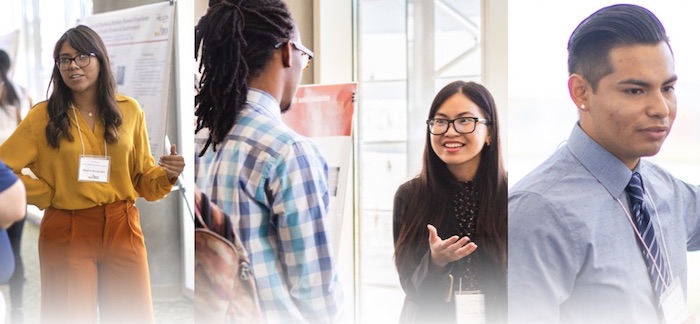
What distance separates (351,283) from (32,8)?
177 cm

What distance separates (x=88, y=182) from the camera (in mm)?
2994

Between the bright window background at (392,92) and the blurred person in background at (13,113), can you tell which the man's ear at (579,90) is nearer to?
the bright window background at (392,92)

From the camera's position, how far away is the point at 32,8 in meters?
3.14

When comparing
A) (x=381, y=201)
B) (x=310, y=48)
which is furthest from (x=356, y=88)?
(x=381, y=201)

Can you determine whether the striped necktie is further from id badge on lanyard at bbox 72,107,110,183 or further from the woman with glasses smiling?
id badge on lanyard at bbox 72,107,110,183

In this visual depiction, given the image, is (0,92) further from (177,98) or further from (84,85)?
(177,98)

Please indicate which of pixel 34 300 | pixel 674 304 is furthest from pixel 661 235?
pixel 34 300

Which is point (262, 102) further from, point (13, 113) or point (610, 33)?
point (610, 33)

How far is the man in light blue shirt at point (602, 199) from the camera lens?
248cm

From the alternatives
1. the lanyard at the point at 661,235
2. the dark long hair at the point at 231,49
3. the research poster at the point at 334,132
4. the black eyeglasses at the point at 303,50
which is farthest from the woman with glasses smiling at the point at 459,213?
the dark long hair at the point at 231,49

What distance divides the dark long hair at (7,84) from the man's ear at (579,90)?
221cm

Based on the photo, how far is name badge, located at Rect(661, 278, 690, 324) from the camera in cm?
254

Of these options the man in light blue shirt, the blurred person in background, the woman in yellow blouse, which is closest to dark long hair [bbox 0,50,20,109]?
the blurred person in background

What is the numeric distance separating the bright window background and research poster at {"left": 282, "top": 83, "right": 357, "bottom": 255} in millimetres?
55
